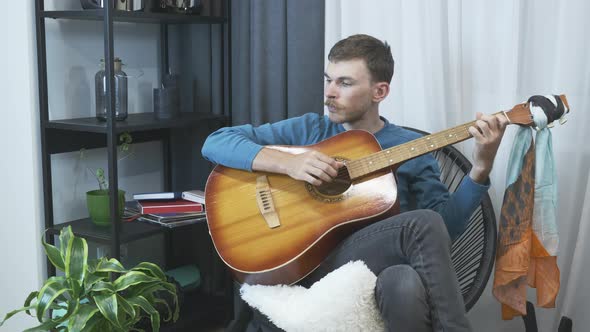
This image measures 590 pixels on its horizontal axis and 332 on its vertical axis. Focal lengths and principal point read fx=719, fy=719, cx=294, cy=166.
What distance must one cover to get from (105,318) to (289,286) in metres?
0.46

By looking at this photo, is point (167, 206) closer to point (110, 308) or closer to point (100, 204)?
point (100, 204)

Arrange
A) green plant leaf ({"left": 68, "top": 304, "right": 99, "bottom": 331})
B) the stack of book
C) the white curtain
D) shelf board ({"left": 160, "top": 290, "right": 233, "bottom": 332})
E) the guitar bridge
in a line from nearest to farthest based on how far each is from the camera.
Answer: green plant leaf ({"left": 68, "top": 304, "right": 99, "bottom": 331}) < the guitar bridge < the white curtain < the stack of book < shelf board ({"left": 160, "top": 290, "right": 233, "bottom": 332})

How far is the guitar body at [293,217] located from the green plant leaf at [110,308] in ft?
0.94

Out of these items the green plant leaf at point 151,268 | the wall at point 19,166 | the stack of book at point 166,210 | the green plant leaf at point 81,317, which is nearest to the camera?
the green plant leaf at point 81,317

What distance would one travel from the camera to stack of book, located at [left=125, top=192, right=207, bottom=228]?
7.84ft

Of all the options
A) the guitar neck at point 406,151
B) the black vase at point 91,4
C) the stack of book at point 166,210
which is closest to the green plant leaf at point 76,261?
the stack of book at point 166,210

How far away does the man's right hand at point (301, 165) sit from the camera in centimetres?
179

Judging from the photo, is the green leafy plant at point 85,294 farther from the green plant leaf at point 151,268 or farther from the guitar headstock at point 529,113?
the guitar headstock at point 529,113

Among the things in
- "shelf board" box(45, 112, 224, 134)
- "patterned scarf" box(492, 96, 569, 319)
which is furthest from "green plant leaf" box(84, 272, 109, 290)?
"patterned scarf" box(492, 96, 569, 319)

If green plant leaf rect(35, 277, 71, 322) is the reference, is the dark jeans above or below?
above

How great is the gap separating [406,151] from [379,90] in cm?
31

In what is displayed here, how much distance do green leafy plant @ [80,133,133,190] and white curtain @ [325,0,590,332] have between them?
91cm

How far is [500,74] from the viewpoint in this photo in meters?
2.15

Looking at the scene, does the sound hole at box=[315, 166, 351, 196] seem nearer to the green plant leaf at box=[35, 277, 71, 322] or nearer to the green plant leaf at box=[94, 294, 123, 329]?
the green plant leaf at box=[94, 294, 123, 329]
